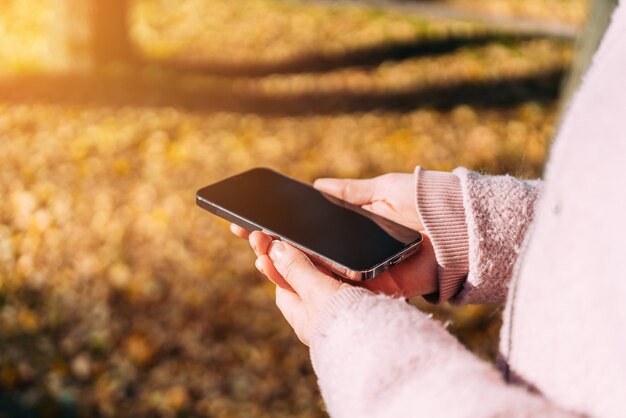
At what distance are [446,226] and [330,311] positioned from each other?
55 cm

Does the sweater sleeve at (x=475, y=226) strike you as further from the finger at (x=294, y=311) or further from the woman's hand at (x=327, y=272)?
the finger at (x=294, y=311)

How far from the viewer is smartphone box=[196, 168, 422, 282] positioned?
6.00ft

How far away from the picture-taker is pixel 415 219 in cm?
204

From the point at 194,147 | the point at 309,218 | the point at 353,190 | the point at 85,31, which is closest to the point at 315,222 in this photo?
the point at 309,218

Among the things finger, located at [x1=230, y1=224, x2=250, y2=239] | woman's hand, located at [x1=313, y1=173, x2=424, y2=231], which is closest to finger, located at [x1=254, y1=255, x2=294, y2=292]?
finger, located at [x1=230, y1=224, x2=250, y2=239]

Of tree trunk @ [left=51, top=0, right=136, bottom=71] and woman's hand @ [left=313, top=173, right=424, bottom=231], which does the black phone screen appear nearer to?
woman's hand @ [left=313, top=173, right=424, bottom=231]

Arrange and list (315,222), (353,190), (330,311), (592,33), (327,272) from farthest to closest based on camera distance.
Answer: (592,33) < (353,190) < (315,222) < (327,272) < (330,311)

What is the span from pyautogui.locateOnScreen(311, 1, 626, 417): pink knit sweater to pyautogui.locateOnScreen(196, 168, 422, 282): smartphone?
50 cm

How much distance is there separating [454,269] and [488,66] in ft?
16.3

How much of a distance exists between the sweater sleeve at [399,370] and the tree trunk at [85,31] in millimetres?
4917

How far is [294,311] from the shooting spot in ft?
5.41

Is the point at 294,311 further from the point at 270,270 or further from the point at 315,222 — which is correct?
the point at 315,222

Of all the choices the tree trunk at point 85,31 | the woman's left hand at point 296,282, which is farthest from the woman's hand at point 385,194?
the tree trunk at point 85,31

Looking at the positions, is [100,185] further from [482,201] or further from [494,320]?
[482,201]
